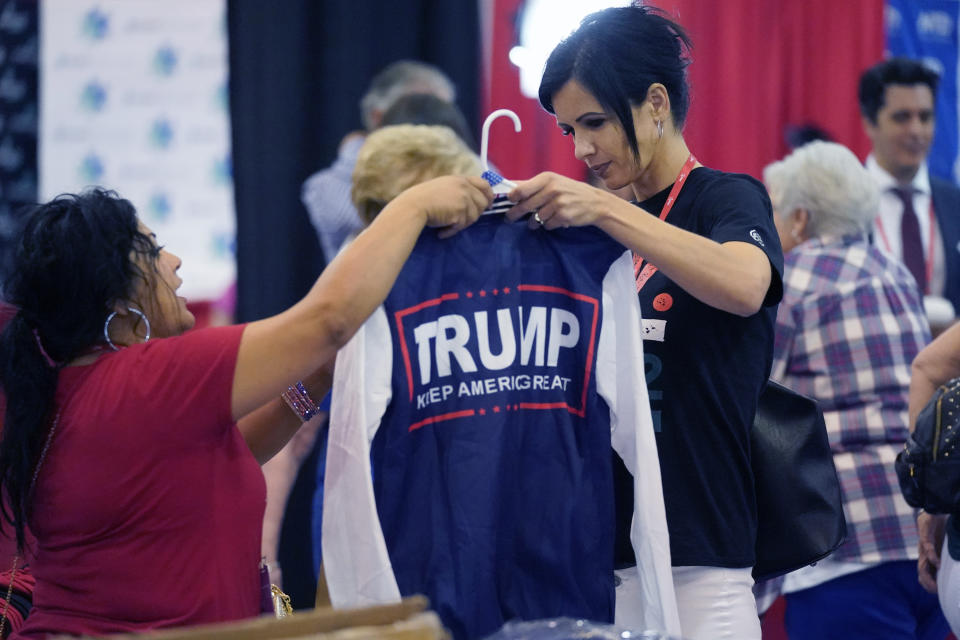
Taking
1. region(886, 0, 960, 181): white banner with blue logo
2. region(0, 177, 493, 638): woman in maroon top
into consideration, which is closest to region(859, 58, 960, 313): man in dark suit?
region(886, 0, 960, 181): white banner with blue logo

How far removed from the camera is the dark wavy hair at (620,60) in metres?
1.95

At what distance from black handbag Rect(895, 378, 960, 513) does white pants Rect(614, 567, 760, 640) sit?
1.76 feet

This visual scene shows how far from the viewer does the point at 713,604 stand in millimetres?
1925

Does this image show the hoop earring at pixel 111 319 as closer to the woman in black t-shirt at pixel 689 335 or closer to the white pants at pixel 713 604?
the woman in black t-shirt at pixel 689 335

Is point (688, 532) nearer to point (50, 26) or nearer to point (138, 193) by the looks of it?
point (138, 193)

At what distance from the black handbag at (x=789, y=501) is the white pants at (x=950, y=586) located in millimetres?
367

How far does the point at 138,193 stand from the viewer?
15.3 feet

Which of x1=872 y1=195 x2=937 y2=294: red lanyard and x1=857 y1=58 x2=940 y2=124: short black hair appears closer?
x1=872 y1=195 x2=937 y2=294: red lanyard

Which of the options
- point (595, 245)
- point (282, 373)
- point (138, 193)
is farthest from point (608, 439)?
point (138, 193)

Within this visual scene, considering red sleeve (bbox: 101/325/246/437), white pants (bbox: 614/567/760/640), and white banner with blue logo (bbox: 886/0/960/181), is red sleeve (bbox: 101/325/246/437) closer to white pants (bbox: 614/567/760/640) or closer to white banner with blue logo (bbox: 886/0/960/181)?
white pants (bbox: 614/567/760/640)

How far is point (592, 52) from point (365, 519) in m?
0.87

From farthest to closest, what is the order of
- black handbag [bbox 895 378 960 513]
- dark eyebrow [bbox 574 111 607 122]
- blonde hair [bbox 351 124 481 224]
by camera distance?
blonde hair [bbox 351 124 481 224] < black handbag [bbox 895 378 960 513] < dark eyebrow [bbox 574 111 607 122]

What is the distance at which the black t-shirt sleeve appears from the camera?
1865 mm

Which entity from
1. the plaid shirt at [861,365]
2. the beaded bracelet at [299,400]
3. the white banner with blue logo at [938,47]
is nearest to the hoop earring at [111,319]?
the beaded bracelet at [299,400]
